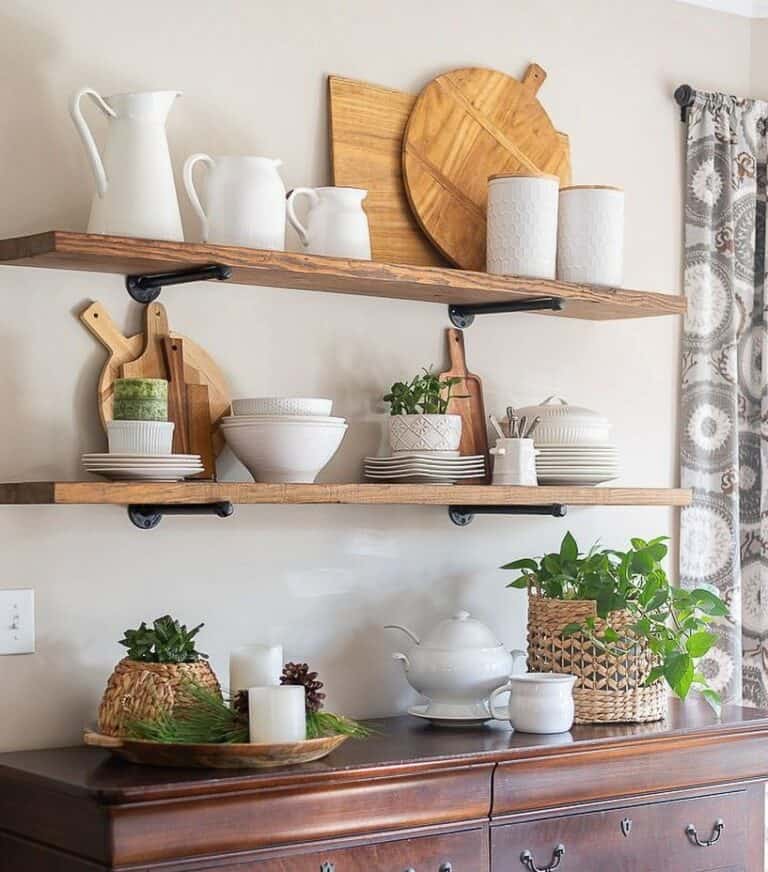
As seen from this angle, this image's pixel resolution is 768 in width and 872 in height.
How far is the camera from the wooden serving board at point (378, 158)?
9.16 feet

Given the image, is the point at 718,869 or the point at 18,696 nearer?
the point at 18,696

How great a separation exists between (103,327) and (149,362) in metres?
0.10

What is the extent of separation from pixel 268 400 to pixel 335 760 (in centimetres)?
61

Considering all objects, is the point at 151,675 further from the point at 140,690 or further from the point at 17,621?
the point at 17,621

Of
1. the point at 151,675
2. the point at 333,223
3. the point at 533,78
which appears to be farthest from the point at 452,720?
the point at 533,78

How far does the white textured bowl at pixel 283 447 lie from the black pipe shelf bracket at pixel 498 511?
0.48 metres

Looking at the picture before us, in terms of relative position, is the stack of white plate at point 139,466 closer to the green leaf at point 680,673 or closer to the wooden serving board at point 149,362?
the wooden serving board at point 149,362

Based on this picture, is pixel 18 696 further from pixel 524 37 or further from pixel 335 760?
pixel 524 37

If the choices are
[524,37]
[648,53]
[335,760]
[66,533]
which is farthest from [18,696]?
[648,53]

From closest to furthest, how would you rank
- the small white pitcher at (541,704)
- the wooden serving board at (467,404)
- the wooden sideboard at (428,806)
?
the wooden sideboard at (428,806) → the small white pitcher at (541,704) → the wooden serving board at (467,404)

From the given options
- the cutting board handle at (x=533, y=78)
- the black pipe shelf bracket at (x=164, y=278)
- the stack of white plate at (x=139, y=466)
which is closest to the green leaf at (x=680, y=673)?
the stack of white plate at (x=139, y=466)

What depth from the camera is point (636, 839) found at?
104 inches

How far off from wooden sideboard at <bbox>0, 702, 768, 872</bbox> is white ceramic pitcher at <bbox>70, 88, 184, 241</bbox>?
2.82 feet

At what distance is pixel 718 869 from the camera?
2.76 metres
